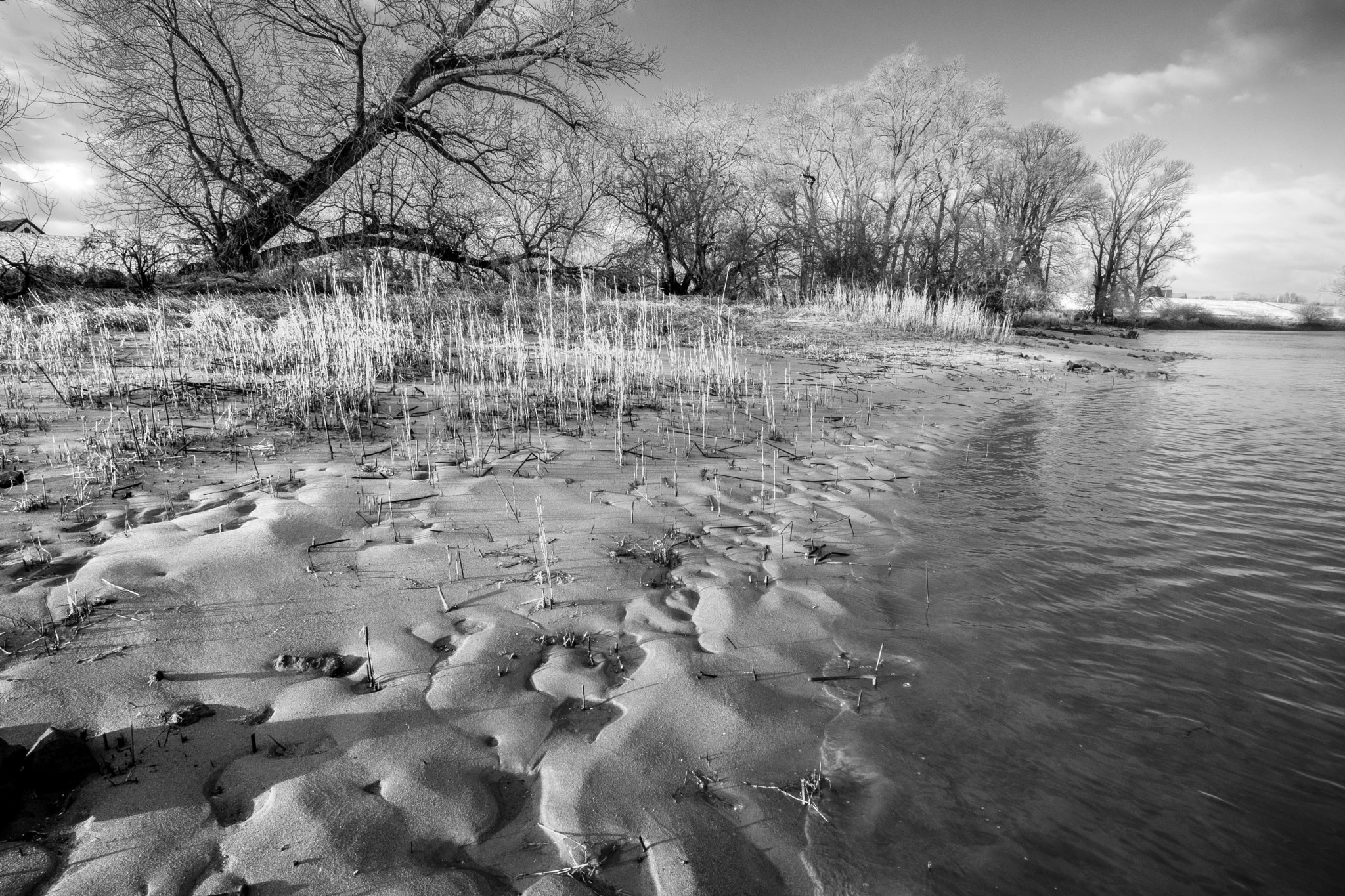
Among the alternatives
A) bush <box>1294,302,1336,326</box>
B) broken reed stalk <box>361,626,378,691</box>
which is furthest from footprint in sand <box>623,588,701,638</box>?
bush <box>1294,302,1336,326</box>

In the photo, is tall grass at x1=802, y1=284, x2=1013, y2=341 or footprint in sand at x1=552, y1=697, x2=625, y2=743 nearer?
footprint in sand at x1=552, y1=697, x2=625, y2=743

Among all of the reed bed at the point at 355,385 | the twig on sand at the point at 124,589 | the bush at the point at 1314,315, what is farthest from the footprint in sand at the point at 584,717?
the bush at the point at 1314,315

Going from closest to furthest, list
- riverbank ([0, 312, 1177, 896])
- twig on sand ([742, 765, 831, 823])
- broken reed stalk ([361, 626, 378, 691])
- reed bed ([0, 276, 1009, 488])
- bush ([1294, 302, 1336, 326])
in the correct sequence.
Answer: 1. riverbank ([0, 312, 1177, 896])
2. twig on sand ([742, 765, 831, 823])
3. broken reed stalk ([361, 626, 378, 691])
4. reed bed ([0, 276, 1009, 488])
5. bush ([1294, 302, 1336, 326])

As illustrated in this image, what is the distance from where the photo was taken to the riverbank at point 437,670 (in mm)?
1773

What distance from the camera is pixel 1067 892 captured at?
1.80 m

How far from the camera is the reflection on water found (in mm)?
1901

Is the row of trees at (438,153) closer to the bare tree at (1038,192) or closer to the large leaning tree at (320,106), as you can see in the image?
the large leaning tree at (320,106)

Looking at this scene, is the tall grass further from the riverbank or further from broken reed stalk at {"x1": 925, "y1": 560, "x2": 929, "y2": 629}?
broken reed stalk at {"x1": 925, "y1": 560, "x2": 929, "y2": 629}

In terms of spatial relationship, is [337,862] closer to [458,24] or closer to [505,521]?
[505,521]

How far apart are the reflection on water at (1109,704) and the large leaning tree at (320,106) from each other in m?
12.6

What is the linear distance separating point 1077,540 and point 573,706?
3595mm

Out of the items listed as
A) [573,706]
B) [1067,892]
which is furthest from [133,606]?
[1067,892]

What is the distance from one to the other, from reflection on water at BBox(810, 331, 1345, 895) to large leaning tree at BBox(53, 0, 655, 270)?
41.2 feet

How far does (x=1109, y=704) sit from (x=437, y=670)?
2.69 meters
